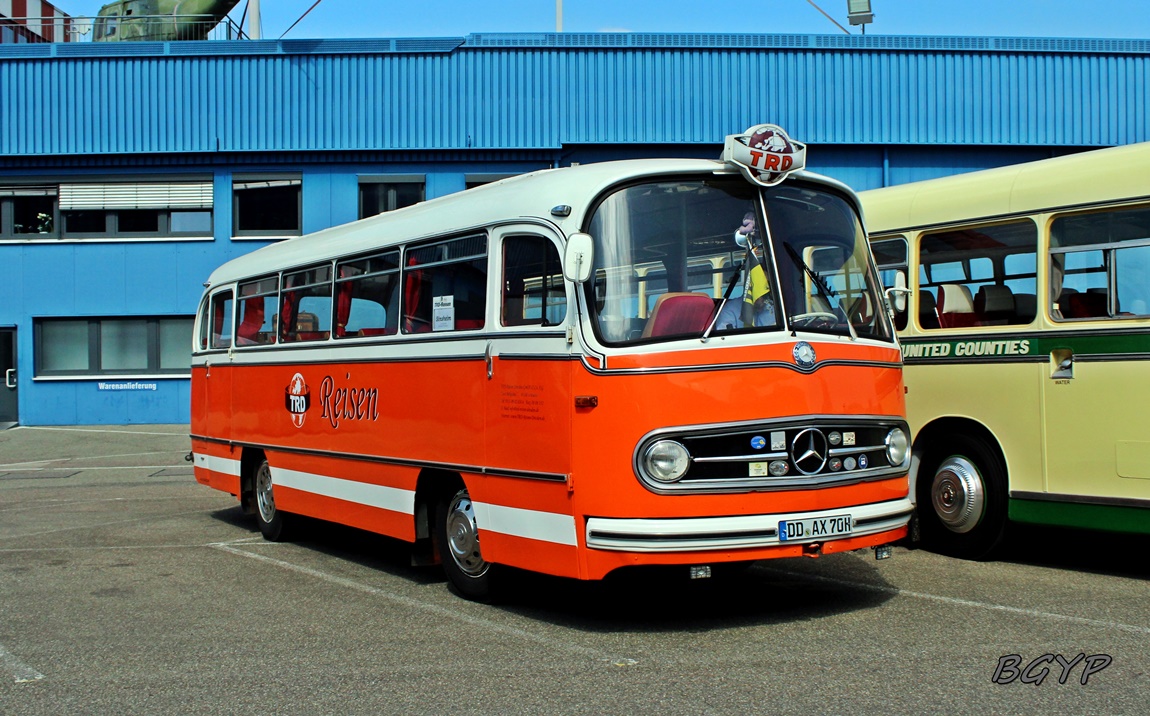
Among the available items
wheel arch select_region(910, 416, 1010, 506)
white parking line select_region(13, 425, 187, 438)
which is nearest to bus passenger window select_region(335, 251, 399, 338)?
wheel arch select_region(910, 416, 1010, 506)

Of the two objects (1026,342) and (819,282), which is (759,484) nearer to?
(819,282)

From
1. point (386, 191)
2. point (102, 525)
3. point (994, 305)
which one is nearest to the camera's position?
point (994, 305)

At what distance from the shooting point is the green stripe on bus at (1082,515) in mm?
8227

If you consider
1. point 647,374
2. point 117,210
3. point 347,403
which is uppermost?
point 117,210

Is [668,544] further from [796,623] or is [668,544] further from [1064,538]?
[1064,538]

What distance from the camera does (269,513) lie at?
38.7 ft

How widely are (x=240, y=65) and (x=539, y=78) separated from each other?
6.89 m

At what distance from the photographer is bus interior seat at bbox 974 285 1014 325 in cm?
927

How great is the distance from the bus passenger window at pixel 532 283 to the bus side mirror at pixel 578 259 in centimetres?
33

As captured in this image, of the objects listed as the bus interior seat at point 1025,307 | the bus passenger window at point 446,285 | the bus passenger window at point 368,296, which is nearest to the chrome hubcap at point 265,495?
the bus passenger window at point 368,296

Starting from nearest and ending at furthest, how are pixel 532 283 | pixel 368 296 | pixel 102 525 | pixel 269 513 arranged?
pixel 532 283 → pixel 368 296 → pixel 269 513 → pixel 102 525

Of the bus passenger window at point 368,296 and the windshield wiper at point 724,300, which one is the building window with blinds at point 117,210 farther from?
the windshield wiper at point 724,300

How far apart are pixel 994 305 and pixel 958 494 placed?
4.97ft

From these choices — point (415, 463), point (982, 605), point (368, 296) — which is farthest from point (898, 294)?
point (368, 296)
